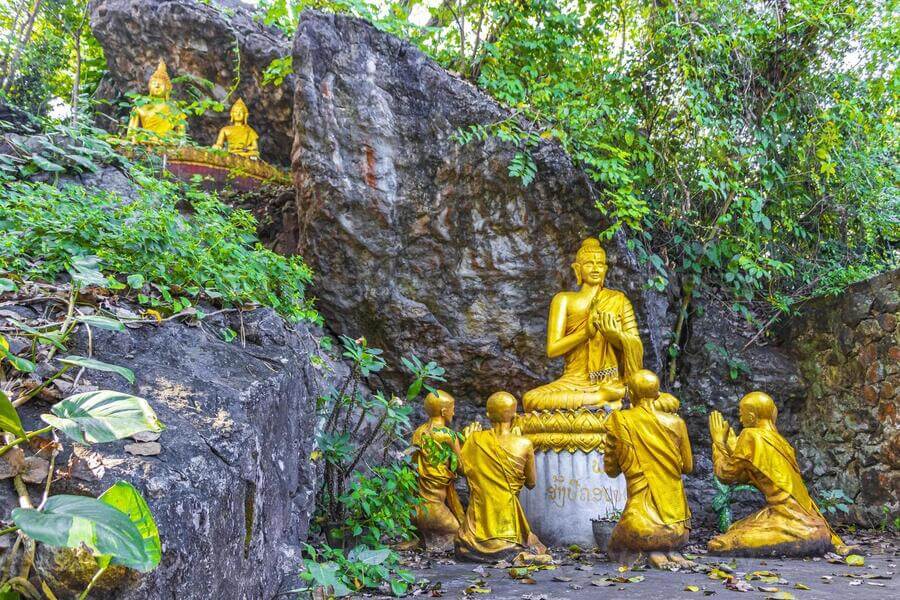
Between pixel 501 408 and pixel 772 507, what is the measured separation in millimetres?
1934

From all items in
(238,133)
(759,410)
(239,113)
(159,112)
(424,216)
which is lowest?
(759,410)

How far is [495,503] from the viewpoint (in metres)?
5.10

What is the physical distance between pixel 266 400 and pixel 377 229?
4343mm

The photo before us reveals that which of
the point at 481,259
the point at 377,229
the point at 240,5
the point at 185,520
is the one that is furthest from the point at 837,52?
the point at 185,520

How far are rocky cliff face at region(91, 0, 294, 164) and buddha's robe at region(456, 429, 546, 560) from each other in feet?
19.4

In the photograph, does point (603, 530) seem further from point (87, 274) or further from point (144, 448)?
point (87, 274)

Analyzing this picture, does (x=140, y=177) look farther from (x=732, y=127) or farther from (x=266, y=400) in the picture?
(x=732, y=127)

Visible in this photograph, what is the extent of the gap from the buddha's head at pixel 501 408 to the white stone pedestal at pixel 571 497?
0.93 metres

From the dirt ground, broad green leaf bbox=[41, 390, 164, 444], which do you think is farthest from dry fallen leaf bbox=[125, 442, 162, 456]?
the dirt ground

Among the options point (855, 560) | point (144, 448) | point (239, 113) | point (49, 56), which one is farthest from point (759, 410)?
point (49, 56)

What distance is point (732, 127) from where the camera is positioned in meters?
7.74

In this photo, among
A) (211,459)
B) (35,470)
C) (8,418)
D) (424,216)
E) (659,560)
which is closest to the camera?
(8,418)

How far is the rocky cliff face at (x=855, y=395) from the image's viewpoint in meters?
6.43

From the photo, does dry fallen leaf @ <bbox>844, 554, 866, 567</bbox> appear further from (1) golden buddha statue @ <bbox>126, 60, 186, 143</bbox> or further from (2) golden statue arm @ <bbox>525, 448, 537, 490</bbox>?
(1) golden buddha statue @ <bbox>126, 60, 186, 143</bbox>
